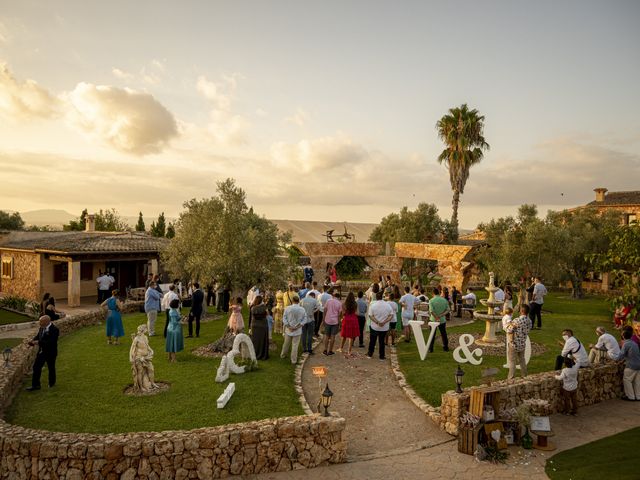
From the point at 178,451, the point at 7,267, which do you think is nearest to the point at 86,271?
the point at 7,267

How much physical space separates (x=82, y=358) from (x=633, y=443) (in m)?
13.3

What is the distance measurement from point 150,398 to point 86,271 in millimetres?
20849

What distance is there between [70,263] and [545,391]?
23662mm

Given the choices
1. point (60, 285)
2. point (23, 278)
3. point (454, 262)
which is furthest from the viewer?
point (23, 278)

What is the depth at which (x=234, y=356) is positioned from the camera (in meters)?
12.0

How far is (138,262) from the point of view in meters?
30.2

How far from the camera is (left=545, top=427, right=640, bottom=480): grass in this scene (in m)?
7.07

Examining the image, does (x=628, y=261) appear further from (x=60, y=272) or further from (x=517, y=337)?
(x=60, y=272)

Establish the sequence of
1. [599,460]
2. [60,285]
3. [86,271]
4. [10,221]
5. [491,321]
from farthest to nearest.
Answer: [10,221], [86,271], [60,285], [491,321], [599,460]

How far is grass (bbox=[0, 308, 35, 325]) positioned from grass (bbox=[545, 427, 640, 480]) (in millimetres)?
21149

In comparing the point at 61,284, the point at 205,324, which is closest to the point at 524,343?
the point at 205,324

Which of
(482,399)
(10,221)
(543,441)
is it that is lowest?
(543,441)

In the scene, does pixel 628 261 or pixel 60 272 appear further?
pixel 60 272

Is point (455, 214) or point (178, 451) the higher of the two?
point (455, 214)
